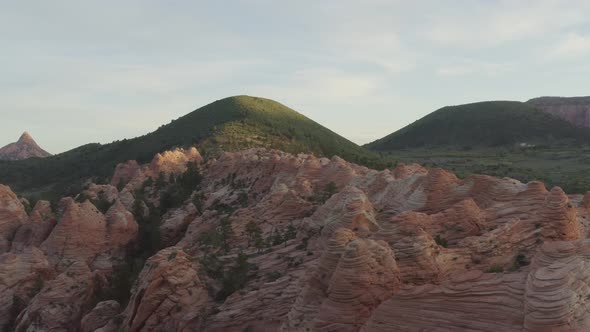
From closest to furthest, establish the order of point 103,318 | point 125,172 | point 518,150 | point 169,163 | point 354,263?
point 354,263
point 103,318
point 169,163
point 125,172
point 518,150

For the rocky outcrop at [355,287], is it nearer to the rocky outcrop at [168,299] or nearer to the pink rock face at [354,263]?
the pink rock face at [354,263]

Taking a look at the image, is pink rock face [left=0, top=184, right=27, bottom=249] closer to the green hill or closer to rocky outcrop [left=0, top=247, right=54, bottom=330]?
rocky outcrop [left=0, top=247, right=54, bottom=330]

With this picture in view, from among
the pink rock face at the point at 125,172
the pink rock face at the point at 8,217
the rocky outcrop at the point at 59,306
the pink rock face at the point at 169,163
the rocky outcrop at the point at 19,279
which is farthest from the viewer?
the pink rock face at the point at 125,172

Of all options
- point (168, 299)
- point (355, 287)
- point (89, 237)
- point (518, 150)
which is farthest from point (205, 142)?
point (518, 150)

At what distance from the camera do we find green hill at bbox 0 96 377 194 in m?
106

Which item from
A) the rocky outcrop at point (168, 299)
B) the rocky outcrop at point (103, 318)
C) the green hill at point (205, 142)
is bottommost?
the rocky outcrop at point (103, 318)

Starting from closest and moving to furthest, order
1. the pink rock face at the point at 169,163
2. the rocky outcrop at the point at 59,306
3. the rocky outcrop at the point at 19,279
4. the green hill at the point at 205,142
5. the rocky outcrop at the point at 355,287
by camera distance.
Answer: the rocky outcrop at the point at 355,287 → the rocky outcrop at the point at 59,306 → the rocky outcrop at the point at 19,279 → the pink rock face at the point at 169,163 → the green hill at the point at 205,142

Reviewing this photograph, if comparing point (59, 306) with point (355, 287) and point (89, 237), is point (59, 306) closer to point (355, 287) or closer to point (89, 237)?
point (89, 237)

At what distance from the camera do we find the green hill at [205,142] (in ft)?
349

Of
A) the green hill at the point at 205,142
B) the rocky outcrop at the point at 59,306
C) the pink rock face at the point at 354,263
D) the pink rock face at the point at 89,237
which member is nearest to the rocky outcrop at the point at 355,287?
the pink rock face at the point at 354,263

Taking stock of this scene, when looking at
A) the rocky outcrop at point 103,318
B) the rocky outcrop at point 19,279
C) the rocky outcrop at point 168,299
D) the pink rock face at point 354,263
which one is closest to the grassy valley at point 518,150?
the pink rock face at point 354,263

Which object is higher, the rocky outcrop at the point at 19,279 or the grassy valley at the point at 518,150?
the grassy valley at the point at 518,150

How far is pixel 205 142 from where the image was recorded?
101m

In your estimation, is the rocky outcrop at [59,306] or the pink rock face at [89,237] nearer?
the rocky outcrop at [59,306]
